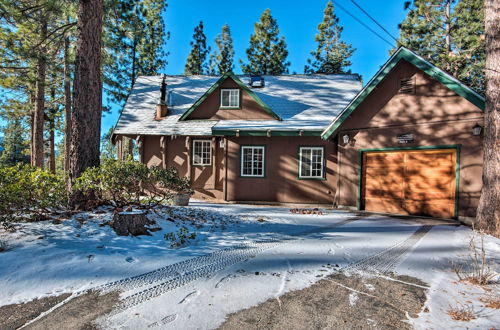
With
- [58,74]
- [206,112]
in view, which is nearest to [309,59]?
[206,112]

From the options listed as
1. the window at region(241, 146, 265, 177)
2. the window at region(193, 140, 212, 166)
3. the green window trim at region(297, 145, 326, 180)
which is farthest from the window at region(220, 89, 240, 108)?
the green window trim at region(297, 145, 326, 180)

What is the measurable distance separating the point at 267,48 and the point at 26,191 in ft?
99.2

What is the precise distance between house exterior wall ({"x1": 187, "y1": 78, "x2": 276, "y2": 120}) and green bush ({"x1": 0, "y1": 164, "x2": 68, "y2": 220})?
907cm

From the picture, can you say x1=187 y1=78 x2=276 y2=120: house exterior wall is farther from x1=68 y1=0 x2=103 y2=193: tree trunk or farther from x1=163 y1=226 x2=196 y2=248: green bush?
→ x1=163 y1=226 x2=196 y2=248: green bush

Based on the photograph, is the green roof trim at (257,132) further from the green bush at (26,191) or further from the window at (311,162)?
the green bush at (26,191)

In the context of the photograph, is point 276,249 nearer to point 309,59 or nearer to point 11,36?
point 11,36

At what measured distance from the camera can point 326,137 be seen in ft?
34.7

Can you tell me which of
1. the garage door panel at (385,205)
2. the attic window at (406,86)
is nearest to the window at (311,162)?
the garage door panel at (385,205)

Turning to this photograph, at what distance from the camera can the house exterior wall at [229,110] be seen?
13.4 meters

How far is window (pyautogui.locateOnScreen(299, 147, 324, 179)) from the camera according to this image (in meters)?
11.8

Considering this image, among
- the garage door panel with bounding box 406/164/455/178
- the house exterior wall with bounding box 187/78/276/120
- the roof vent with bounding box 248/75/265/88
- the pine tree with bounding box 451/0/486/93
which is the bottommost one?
the garage door panel with bounding box 406/164/455/178

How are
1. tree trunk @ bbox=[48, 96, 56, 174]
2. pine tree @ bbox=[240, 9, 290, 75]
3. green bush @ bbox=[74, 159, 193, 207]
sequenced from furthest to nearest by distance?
1. pine tree @ bbox=[240, 9, 290, 75]
2. tree trunk @ bbox=[48, 96, 56, 174]
3. green bush @ bbox=[74, 159, 193, 207]

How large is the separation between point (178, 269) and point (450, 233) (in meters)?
6.34

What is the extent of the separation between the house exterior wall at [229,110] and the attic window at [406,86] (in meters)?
5.75
